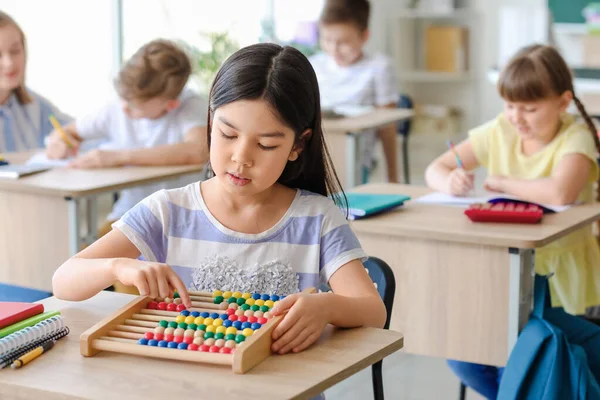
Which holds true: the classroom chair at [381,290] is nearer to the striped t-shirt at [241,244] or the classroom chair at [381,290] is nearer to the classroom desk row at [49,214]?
the striped t-shirt at [241,244]

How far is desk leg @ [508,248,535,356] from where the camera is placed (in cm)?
246

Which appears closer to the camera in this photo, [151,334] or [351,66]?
[151,334]

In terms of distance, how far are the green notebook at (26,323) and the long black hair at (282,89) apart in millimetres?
478

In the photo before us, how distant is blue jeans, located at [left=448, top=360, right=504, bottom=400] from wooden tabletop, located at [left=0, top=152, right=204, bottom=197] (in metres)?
1.21

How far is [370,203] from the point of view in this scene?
8.97 feet

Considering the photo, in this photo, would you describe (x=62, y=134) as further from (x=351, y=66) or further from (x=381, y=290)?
(x=351, y=66)

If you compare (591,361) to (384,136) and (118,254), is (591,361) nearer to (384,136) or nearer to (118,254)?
(118,254)

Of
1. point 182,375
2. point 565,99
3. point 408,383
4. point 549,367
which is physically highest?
point 565,99

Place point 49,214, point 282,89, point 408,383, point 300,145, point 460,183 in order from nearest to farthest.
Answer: point 282,89 < point 300,145 < point 460,183 < point 49,214 < point 408,383

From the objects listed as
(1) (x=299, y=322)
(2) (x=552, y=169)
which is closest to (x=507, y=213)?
(2) (x=552, y=169)

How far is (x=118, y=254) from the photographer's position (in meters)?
1.75

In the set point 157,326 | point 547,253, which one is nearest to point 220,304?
point 157,326

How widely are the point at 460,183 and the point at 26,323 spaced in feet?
5.77

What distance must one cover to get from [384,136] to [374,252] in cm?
298
